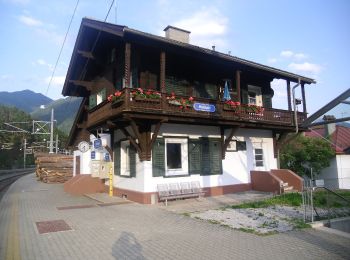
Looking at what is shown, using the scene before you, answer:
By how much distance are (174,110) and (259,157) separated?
25.2 feet

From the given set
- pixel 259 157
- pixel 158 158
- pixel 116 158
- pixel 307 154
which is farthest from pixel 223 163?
pixel 307 154

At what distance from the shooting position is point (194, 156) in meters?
15.8

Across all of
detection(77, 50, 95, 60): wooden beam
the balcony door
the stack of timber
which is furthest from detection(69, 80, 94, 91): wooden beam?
the stack of timber

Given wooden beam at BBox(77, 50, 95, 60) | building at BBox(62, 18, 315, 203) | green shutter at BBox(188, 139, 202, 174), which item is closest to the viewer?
building at BBox(62, 18, 315, 203)

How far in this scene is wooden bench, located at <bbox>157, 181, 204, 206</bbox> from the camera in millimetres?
13883

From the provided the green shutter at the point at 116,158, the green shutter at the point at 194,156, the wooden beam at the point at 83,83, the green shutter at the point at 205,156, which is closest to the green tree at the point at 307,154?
the green shutter at the point at 205,156

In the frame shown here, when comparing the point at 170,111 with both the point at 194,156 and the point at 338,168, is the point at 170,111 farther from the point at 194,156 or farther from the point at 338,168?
the point at 338,168

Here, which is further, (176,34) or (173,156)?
(176,34)

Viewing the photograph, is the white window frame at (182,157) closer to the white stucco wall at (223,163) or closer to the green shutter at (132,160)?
the white stucco wall at (223,163)

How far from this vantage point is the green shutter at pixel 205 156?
16.1m

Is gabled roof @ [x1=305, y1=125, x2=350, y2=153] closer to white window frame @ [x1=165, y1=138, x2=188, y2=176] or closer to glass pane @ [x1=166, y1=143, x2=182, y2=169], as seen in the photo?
white window frame @ [x1=165, y1=138, x2=188, y2=176]

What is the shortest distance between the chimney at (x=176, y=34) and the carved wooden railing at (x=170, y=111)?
16.0ft

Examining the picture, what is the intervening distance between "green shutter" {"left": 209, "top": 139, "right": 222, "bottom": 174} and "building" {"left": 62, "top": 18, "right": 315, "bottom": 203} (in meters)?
0.05

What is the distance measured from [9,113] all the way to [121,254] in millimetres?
90473
